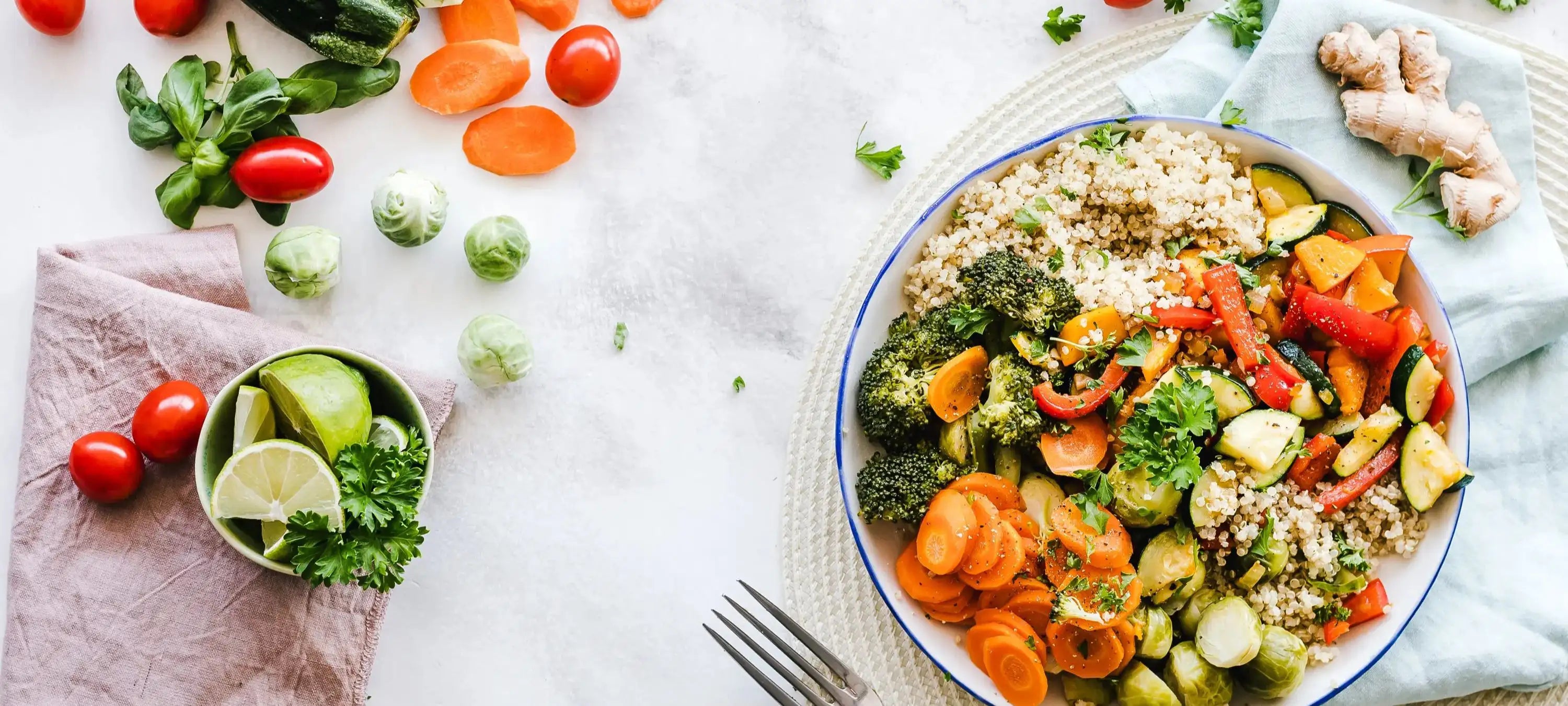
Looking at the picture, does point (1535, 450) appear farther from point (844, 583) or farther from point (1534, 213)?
point (844, 583)

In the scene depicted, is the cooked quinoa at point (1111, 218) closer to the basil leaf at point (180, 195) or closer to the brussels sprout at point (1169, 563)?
the brussels sprout at point (1169, 563)

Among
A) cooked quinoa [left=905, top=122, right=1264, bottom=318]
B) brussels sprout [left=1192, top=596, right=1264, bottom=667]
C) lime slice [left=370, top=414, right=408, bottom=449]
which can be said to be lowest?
brussels sprout [left=1192, top=596, right=1264, bottom=667]

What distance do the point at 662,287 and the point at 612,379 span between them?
316 millimetres

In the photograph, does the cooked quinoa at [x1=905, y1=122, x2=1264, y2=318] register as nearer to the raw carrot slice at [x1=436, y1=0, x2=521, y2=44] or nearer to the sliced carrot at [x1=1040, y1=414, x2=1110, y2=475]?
the sliced carrot at [x1=1040, y1=414, x2=1110, y2=475]

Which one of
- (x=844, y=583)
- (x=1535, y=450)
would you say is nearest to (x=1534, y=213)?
(x=1535, y=450)

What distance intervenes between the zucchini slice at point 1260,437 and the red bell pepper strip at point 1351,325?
25 cm

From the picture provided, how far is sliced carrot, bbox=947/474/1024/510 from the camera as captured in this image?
2604mm

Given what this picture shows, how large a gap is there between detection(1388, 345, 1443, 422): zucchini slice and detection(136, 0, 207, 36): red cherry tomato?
3.45 metres

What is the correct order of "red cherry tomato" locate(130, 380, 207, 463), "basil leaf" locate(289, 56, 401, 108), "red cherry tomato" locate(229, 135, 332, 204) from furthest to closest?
"basil leaf" locate(289, 56, 401, 108) < "red cherry tomato" locate(229, 135, 332, 204) < "red cherry tomato" locate(130, 380, 207, 463)

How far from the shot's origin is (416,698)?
10.1ft

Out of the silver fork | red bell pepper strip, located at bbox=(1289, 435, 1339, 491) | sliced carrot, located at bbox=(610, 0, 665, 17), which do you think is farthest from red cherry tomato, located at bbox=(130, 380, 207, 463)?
red bell pepper strip, located at bbox=(1289, 435, 1339, 491)

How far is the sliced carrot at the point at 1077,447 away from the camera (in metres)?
2.57

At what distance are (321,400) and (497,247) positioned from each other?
0.66 meters

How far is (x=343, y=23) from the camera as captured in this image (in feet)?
9.63
